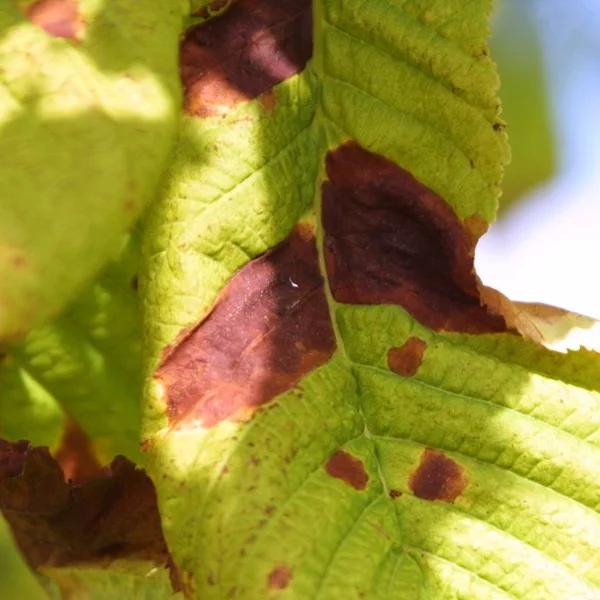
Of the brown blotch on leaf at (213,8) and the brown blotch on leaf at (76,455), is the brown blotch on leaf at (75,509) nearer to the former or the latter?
the brown blotch on leaf at (76,455)

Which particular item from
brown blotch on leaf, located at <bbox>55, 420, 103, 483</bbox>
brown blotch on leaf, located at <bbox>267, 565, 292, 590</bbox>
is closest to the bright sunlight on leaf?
brown blotch on leaf, located at <bbox>267, 565, 292, 590</bbox>

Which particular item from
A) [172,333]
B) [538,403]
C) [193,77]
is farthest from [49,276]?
[538,403]

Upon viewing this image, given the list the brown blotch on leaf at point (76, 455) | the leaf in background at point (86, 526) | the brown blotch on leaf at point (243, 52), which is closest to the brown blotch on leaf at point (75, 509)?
the leaf in background at point (86, 526)

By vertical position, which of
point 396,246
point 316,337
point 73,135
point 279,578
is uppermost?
point 396,246

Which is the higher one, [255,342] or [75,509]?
[255,342]

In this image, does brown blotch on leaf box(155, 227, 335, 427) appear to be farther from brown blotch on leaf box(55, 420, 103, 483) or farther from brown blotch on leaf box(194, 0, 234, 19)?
brown blotch on leaf box(55, 420, 103, 483)

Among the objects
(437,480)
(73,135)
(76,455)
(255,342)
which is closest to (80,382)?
(76,455)

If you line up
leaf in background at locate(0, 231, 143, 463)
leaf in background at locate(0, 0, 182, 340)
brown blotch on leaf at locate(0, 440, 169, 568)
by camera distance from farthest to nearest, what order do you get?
leaf in background at locate(0, 231, 143, 463) < brown blotch on leaf at locate(0, 440, 169, 568) < leaf in background at locate(0, 0, 182, 340)

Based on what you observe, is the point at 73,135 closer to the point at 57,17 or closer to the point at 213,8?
the point at 57,17
